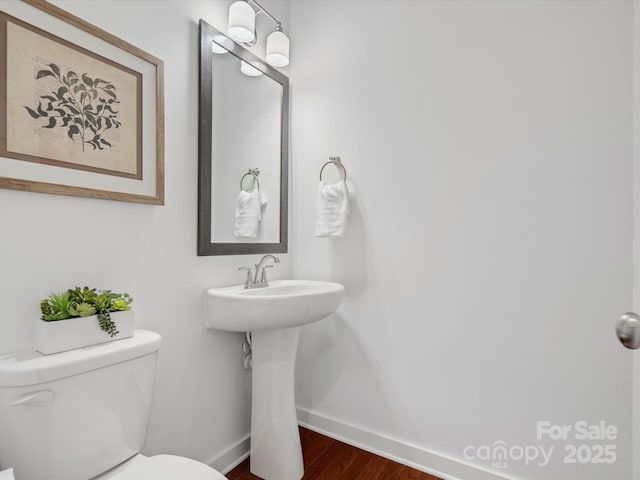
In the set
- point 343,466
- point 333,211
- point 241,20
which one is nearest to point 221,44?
point 241,20

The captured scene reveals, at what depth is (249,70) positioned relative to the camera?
1729mm

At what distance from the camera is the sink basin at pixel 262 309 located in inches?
52.5

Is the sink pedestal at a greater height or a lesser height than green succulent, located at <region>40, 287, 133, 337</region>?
lesser

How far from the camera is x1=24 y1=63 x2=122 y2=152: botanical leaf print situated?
3.28 feet

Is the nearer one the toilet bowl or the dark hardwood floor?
the toilet bowl

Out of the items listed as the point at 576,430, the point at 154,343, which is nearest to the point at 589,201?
the point at 576,430

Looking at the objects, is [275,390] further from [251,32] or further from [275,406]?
[251,32]

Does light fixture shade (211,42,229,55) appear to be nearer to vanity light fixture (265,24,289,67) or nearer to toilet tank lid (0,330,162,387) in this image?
vanity light fixture (265,24,289,67)

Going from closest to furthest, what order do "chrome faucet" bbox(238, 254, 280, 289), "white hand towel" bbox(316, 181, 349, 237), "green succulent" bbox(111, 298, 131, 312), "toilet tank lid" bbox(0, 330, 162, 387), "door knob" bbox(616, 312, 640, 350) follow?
"door knob" bbox(616, 312, 640, 350)
"toilet tank lid" bbox(0, 330, 162, 387)
"green succulent" bbox(111, 298, 131, 312)
"chrome faucet" bbox(238, 254, 280, 289)
"white hand towel" bbox(316, 181, 349, 237)

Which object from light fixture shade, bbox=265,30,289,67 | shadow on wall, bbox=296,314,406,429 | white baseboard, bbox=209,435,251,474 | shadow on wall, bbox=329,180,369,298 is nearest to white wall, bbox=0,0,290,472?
white baseboard, bbox=209,435,251,474

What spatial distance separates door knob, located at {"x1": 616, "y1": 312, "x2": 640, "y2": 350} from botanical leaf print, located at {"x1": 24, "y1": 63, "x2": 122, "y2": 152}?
1.45 meters

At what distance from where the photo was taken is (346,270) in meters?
1.84

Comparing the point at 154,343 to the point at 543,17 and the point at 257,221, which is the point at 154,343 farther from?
the point at 543,17

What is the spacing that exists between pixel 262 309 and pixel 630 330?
106 centimetres
